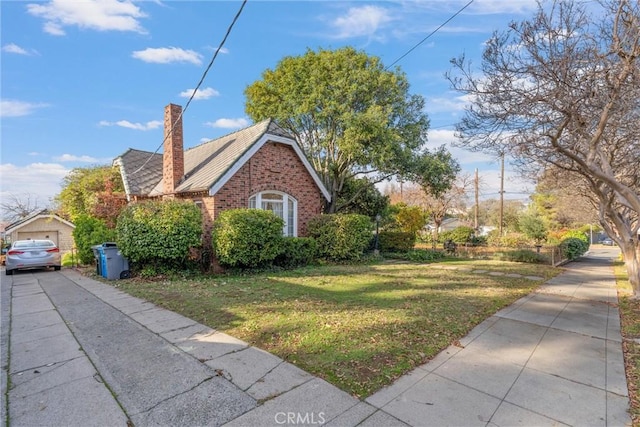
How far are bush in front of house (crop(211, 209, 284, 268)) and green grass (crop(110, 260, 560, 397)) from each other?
0.64 metres

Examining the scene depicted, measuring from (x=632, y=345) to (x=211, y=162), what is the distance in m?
13.7

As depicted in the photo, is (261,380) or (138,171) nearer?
(261,380)

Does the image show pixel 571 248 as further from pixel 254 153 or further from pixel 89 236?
pixel 89 236

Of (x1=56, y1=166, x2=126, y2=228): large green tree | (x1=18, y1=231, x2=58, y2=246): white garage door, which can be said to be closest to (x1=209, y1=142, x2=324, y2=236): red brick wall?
(x1=56, y1=166, x2=126, y2=228): large green tree

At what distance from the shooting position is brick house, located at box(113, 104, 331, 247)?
1151cm

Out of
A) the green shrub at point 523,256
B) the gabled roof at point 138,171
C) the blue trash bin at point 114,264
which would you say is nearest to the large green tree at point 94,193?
Answer: the gabled roof at point 138,171

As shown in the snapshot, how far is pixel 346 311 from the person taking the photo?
598 cm

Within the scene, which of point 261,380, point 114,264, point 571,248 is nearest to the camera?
point 261,380

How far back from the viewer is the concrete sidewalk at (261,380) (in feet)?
9.27

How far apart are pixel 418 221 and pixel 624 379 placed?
18.0 metres

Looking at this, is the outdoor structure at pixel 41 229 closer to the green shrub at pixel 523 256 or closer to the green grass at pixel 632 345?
the green grass at pixel 632 345

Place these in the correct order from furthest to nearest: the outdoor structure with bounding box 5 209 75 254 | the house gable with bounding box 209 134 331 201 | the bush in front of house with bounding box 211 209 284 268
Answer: the outdoor structure with bounding box 5 209 75 254 → the house gable with bounding box 209 134 331 201 → the bush in front of house with bounding box 211 209 284 268

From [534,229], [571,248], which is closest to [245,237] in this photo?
[571,248]

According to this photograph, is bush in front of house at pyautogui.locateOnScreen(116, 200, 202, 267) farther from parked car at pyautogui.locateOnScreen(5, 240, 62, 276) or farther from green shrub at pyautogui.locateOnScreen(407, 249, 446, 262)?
green shrub at pyautogui.locateOnScreen(407, 249, 446, 262)
